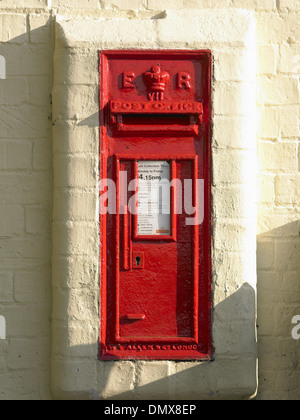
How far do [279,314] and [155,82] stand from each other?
1403mm

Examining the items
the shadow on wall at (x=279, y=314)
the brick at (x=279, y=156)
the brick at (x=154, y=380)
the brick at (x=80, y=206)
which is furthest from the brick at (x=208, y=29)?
the brick at (x=154, y=380)

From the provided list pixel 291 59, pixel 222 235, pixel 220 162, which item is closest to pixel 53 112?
pixel 220 162

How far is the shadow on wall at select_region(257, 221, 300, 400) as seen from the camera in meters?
2.94

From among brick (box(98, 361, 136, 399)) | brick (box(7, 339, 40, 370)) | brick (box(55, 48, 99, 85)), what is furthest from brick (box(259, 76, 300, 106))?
brick (box(7, 339, 40, 370))

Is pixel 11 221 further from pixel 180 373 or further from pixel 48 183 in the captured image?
pixel 180 373

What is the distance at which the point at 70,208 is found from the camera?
2836 millimetres

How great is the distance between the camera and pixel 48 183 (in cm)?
294

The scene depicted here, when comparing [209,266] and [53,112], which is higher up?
[53,112]

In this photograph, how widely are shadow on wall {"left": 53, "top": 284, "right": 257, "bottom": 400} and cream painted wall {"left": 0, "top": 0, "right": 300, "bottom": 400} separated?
154 mm

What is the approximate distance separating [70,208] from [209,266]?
79 cm

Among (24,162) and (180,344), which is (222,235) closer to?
(180,344)

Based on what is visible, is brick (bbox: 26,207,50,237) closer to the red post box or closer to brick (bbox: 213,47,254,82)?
the red post box

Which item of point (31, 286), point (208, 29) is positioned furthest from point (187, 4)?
point (31, 286)
